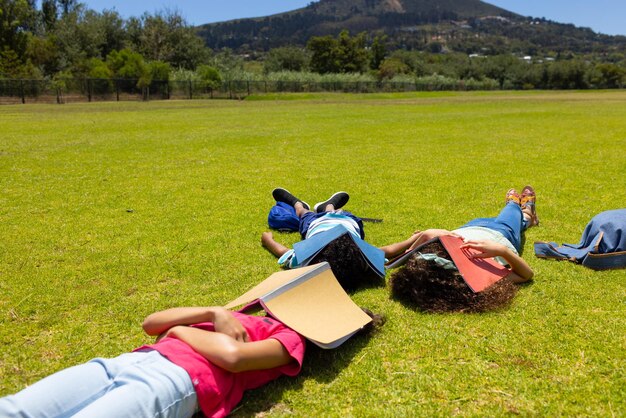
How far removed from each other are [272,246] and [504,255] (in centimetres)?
246

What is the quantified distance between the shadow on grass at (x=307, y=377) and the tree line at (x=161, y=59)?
49961 millimetres

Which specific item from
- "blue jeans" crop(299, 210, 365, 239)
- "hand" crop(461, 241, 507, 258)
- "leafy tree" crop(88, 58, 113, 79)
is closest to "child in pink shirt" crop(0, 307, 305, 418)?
"hand" crop(461, 241, 507, 258)

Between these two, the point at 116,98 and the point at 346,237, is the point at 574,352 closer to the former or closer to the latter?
the point at 346,237

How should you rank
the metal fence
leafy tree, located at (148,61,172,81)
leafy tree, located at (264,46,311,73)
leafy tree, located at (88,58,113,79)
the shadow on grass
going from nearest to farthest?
the shadow on grass → the metal fence → leafy tree, located at (148,61,172,81) → leafy tree, located at (88,58,113,79) → leafy tree, located at (264,46,311,73)

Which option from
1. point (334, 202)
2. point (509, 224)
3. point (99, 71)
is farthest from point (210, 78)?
point (509, 224)

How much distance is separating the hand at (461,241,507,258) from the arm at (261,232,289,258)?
2.00 m

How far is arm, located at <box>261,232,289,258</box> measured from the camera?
5.51 meters

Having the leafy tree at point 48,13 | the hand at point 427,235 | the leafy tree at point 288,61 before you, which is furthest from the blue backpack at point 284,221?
the leafy tree at point 288,61

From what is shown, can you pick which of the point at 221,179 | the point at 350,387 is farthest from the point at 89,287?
the point at 221,179

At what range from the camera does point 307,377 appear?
330 centimetres

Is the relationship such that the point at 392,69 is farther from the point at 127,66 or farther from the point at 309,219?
the point at 309,219

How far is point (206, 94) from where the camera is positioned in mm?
53469

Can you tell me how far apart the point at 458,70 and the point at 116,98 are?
2996 inches

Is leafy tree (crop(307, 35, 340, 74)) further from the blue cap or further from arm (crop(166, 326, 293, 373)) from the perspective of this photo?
arm (crop(166, 326, 293, 373))
